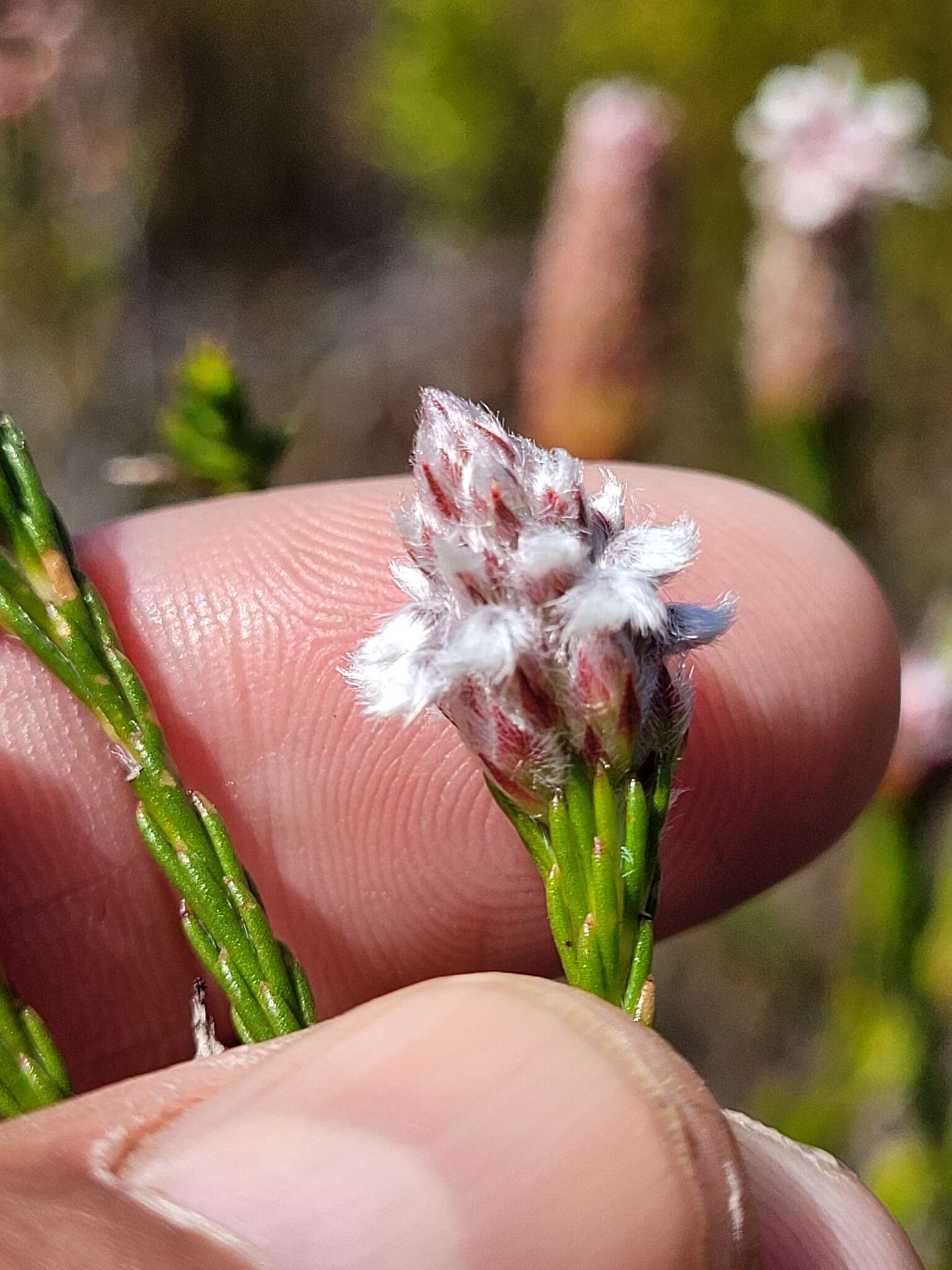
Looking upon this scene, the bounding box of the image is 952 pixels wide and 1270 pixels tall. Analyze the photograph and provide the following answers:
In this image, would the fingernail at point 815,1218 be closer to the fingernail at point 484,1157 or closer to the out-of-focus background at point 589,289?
the fingernail at point 484,1157

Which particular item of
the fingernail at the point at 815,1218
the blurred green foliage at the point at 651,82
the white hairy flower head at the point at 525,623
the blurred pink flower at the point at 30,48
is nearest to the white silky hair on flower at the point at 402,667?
the white hairy flower head at the point at 525,623

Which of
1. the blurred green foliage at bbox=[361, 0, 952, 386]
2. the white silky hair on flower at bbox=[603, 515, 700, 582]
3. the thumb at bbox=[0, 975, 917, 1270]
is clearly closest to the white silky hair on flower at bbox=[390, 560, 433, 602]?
the white silky hair on flower at bbox=[603, 515, 700, 582]

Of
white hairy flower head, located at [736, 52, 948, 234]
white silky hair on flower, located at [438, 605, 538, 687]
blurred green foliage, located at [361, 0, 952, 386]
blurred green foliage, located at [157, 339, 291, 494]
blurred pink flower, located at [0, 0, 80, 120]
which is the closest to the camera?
white silky hair on flower, located at [438, 605, 538, 687]

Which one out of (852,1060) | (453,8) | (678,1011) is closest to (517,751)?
(852,1060)

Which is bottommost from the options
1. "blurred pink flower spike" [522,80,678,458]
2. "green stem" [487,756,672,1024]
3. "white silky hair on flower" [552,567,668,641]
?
"green stem" [487,756,672,1024]

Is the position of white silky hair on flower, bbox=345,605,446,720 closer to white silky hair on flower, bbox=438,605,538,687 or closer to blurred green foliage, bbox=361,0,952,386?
white silky hair on flower, bbox=438,605,538,687

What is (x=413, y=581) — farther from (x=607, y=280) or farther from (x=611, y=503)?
(x=607, y=280)

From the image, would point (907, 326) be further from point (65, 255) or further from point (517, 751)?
point (517, 751)
